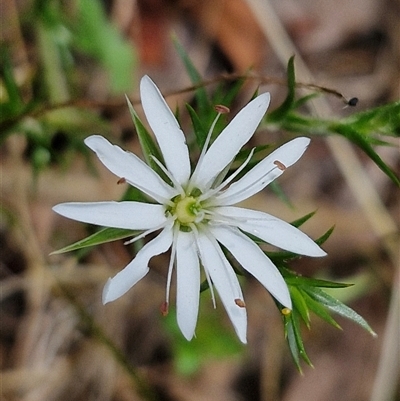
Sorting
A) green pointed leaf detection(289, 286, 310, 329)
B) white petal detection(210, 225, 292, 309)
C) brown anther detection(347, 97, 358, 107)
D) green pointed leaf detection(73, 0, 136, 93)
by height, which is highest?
A: green pointed leaf detection(73, 0, 136, 93)

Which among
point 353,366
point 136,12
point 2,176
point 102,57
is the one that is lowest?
point 353,366

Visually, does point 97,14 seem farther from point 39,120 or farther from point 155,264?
point 155,264

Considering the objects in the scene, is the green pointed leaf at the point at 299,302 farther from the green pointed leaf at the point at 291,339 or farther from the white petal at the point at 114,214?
the white petal at the point at 114,214

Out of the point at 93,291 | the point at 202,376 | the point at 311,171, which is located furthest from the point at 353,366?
the point at 93,291

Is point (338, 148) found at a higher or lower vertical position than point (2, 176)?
lower

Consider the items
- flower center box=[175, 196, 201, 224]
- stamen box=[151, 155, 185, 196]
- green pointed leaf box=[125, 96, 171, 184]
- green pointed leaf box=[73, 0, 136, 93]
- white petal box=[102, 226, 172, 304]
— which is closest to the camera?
white petal box=[102, 226, 172, 304]

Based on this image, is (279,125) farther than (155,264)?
No

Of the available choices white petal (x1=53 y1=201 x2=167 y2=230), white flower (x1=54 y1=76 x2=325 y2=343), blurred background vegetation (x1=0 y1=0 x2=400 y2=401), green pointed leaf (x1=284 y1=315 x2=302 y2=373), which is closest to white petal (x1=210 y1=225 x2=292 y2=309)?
white flower (x1=54 y1=76 x2=325 y2=343)

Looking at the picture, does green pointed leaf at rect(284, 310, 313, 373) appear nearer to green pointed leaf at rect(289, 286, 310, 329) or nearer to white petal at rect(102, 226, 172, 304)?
green pointed leaf at rect(289, 286, 310, 329)
